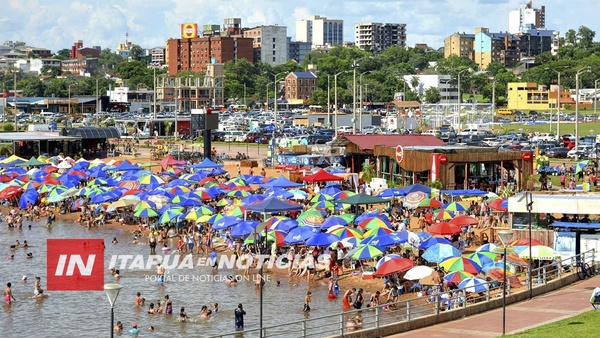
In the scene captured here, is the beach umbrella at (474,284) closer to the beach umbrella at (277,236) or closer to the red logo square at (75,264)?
the beach umbrella at (277,236)

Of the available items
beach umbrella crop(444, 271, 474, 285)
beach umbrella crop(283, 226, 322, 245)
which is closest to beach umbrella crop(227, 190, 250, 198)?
beach umbrella crop(283, 226, 322, 245)

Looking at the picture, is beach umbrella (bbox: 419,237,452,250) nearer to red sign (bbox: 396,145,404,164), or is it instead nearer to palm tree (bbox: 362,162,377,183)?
red sign (bbox: 396,145,404,164)

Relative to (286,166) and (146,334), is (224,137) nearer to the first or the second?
(286,166)

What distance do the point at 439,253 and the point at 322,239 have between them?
5.21 metres

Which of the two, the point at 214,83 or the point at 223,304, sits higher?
the point at 214,83

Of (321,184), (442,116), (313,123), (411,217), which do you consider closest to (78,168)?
(321,184)

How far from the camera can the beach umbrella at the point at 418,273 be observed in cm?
3083

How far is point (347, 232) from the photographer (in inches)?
1431

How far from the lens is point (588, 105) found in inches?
7003

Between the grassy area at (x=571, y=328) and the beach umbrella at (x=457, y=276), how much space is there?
16.0 ft

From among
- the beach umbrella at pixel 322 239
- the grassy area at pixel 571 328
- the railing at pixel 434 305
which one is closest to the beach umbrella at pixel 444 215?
the beach umbrella at pixel 322 239

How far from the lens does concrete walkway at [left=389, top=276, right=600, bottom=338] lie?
80.4 ft

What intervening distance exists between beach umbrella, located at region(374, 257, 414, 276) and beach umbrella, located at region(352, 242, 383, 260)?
5.35 feet

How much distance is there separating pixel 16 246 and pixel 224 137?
192 ft
